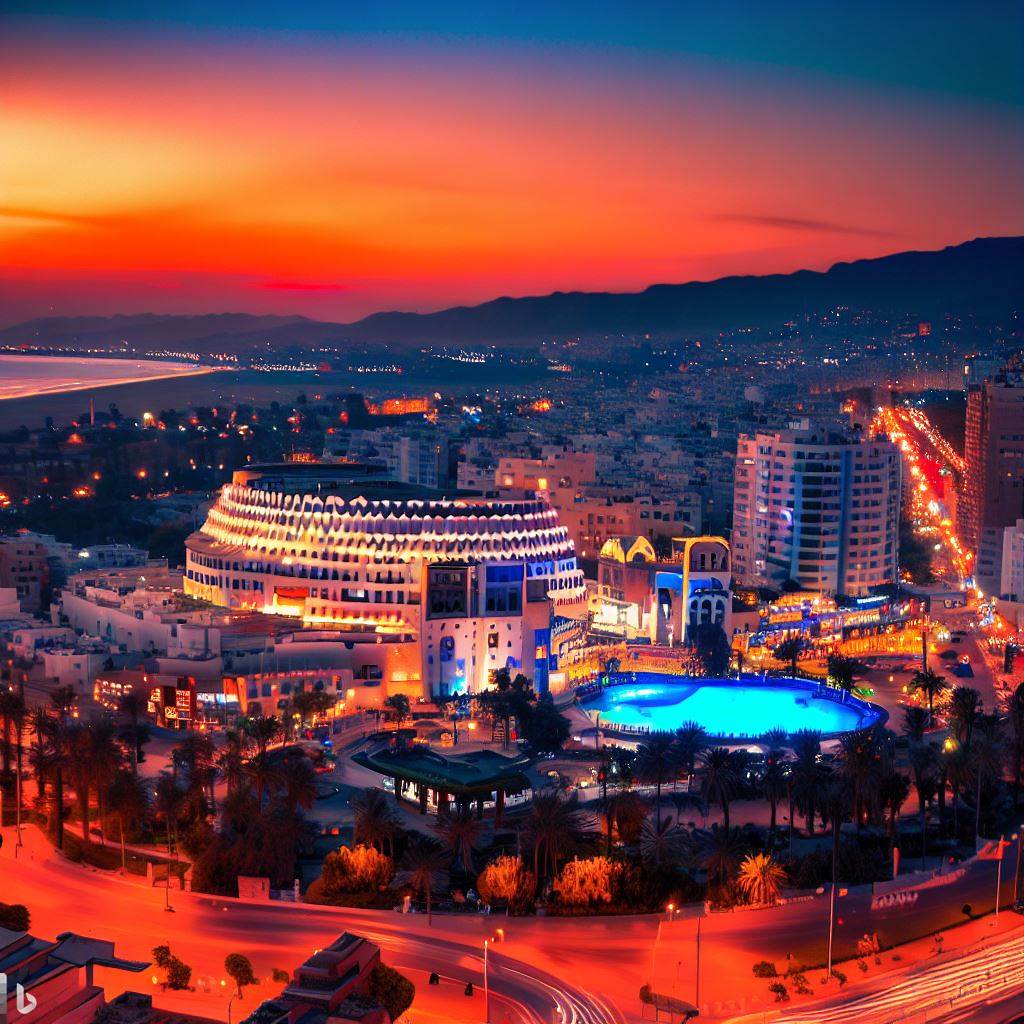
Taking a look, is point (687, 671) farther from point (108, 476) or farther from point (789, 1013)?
point (108, 476)

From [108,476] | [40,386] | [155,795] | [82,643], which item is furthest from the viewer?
[40,386]

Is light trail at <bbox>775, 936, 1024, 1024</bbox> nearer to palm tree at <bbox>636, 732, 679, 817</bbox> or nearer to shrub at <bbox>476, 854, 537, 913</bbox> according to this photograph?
shrub at <bbox>476, 854, 537, 913</bbox>

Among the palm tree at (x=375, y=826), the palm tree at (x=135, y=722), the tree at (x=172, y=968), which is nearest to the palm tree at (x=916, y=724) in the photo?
the palm tree at (x=375, y=826)

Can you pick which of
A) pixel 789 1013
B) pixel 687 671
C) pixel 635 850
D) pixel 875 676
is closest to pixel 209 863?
pixel 635 850

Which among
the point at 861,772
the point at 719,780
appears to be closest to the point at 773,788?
the point at 719,780

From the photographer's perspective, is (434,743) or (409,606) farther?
(409,606)

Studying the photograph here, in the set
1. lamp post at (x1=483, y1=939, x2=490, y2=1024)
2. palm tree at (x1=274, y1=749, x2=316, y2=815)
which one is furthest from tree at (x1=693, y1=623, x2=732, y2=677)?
lamp post at (x1=483, y1=939, x2=490, y2=1024)

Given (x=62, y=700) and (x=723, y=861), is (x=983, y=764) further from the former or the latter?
(x=62, y=700)
